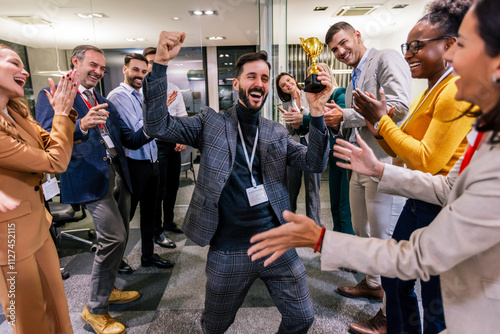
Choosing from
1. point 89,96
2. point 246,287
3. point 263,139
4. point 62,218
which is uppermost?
point 89,96

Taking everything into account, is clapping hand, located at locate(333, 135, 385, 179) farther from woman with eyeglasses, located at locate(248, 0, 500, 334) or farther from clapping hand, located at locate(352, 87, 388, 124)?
clapping hand, located at locate(352, 87, 388, 124)

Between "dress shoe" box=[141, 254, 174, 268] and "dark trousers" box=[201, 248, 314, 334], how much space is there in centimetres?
134

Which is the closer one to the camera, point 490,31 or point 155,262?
point 490,31

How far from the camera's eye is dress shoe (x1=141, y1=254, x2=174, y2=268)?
2656 mm

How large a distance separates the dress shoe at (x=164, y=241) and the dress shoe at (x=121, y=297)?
852mm

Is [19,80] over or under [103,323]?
over

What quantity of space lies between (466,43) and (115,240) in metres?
1.96

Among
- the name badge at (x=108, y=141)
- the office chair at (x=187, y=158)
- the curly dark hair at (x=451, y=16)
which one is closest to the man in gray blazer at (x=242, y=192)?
the curly dark hair at (x=451, y=16)

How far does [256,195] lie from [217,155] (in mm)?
269

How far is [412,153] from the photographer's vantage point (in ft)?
4.02

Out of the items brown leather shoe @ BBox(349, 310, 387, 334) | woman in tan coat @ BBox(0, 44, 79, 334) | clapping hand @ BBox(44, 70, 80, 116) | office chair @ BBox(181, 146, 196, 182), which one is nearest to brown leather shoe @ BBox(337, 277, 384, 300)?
brown leather shoe @ BBox(349, 310, 387, 334)

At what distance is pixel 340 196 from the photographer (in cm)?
275

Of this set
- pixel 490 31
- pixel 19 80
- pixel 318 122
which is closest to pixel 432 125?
pixel 318 122

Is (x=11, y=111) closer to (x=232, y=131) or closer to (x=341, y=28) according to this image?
(x=232, y=131)
